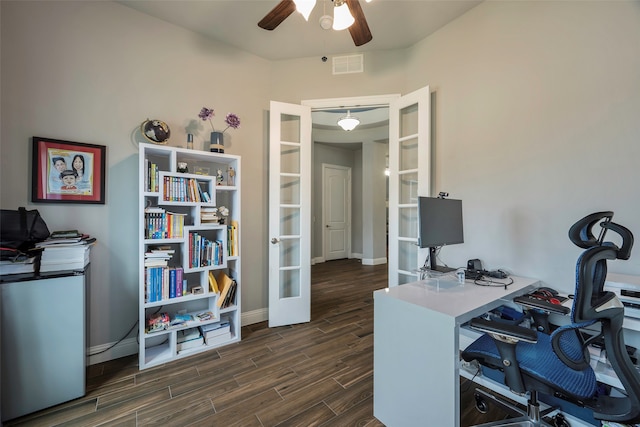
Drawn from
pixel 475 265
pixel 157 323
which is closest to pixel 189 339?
pixel 157 323

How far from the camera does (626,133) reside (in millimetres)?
1534

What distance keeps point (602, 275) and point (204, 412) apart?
2214 mm

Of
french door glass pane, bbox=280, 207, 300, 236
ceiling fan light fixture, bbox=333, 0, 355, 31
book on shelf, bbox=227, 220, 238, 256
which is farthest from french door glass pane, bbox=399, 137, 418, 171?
book on shelf, bbox=227, 220, 238, 256

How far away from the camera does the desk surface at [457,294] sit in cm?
131

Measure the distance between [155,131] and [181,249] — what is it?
3.54 feet

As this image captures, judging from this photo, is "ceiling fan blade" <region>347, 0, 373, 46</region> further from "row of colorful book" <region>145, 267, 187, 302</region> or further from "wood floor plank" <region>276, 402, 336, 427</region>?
"wood floor plank" <region>276, 402, 336, 427</region>

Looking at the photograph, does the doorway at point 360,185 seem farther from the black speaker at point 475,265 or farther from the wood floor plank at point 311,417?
the wood floor plank at point 311,417

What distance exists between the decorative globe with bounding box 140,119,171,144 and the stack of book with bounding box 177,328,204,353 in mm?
1770

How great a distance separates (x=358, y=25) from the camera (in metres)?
1.84

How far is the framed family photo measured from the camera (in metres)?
1.91

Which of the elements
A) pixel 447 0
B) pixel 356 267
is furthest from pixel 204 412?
pixel 356 267

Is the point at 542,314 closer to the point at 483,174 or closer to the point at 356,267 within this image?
the point at 483,174

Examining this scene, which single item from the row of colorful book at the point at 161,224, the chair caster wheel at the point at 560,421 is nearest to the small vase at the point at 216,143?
the row of colorful book at the point at 161,224

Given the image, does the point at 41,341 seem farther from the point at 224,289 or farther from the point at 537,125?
the point at 537,125
